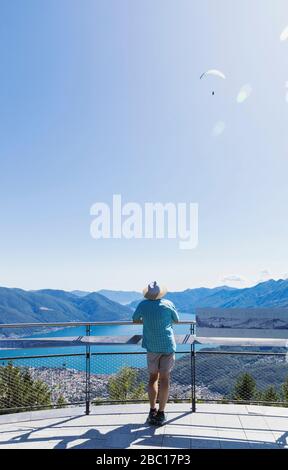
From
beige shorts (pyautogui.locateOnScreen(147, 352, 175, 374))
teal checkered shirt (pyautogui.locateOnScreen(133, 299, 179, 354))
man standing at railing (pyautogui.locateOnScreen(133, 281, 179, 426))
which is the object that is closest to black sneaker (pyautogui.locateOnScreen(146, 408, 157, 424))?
man standing at railing (pyautogui.locateOnScreen(133, 281, 179, 426))

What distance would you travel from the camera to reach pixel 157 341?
3.62 metres

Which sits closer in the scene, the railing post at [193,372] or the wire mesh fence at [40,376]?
the railing post at [193,372]

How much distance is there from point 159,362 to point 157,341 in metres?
0.22

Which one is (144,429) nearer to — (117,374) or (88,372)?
(88,372)

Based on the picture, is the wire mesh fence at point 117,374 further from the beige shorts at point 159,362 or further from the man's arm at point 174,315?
the man's arm at point 174,315

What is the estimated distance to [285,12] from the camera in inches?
309

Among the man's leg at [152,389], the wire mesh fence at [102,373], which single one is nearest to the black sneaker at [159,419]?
the man's leg at [152,389]

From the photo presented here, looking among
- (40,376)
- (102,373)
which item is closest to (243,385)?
(102,373)

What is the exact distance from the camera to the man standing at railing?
11.9 ft

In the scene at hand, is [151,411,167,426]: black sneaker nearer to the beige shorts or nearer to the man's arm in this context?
the beige shorts

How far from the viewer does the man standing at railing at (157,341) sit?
3615 mm

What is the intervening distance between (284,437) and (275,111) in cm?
1059
